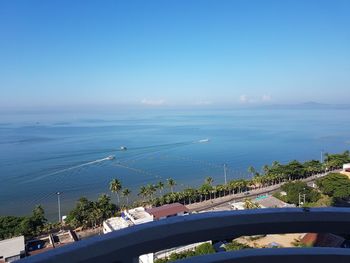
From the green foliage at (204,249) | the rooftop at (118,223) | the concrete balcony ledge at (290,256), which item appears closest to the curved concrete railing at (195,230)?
the concrete balcony ledge at (290,256)

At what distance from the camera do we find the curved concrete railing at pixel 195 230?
0.85 m

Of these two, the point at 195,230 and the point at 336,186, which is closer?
the point at 195,230

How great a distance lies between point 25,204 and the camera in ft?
63.3

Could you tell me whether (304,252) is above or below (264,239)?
above

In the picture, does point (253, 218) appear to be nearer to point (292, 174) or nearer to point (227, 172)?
point (292, 174)

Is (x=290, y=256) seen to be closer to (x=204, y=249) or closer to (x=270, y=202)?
(x=204, y=249)

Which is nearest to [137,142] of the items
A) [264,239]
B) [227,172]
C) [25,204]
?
[227,172]

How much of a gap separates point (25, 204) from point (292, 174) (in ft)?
58.9

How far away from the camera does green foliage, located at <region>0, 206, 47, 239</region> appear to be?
12.7 m

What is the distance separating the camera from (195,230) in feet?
3.27

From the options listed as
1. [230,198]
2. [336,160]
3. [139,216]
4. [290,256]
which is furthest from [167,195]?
[290,256]

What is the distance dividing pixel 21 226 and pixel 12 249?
2869mm

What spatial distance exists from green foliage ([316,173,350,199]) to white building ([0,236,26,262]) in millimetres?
13808

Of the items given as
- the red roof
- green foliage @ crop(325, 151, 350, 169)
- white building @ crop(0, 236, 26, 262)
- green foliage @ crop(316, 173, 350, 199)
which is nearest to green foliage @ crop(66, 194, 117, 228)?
the red roof
